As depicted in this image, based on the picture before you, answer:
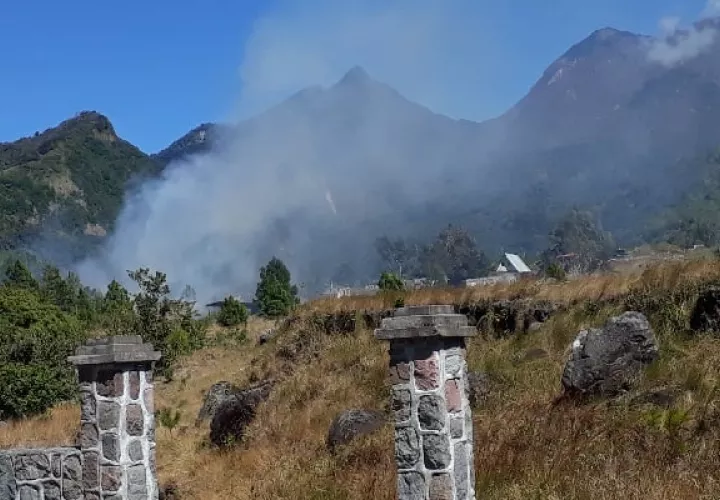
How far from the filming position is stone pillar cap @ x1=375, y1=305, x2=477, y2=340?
567 centimetres

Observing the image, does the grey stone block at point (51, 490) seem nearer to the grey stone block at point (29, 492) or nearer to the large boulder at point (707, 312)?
the grey stone block at point (29, 492)

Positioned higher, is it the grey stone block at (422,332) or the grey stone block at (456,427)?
the grey stone block at (422,332)

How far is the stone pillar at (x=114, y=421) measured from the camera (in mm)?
6613

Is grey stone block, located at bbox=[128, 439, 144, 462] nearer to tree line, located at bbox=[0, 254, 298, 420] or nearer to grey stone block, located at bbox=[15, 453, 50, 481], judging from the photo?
grey stone block, located at bbox=[15, 453, 50, 481]

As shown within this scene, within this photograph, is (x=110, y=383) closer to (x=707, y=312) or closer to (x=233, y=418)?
(x=233, y=418)

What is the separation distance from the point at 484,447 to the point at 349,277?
132 m

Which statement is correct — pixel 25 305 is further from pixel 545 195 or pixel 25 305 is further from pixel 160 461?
pixel 545 195

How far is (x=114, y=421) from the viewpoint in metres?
6.62

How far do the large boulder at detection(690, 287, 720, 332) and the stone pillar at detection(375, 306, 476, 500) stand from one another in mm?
5484

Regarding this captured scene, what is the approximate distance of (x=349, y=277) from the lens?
139m

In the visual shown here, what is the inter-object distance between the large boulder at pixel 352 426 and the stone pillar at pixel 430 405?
3811mm

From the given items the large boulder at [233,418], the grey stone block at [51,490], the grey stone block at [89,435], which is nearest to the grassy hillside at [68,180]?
the large boulder at [233,418]

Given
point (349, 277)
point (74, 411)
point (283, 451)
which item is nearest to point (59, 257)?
point (349, 277)

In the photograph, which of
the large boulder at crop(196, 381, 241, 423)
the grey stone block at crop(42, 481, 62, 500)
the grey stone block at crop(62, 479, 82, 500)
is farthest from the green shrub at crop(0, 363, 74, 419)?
the grey stone block at crop(62, 479, 82, 500)
